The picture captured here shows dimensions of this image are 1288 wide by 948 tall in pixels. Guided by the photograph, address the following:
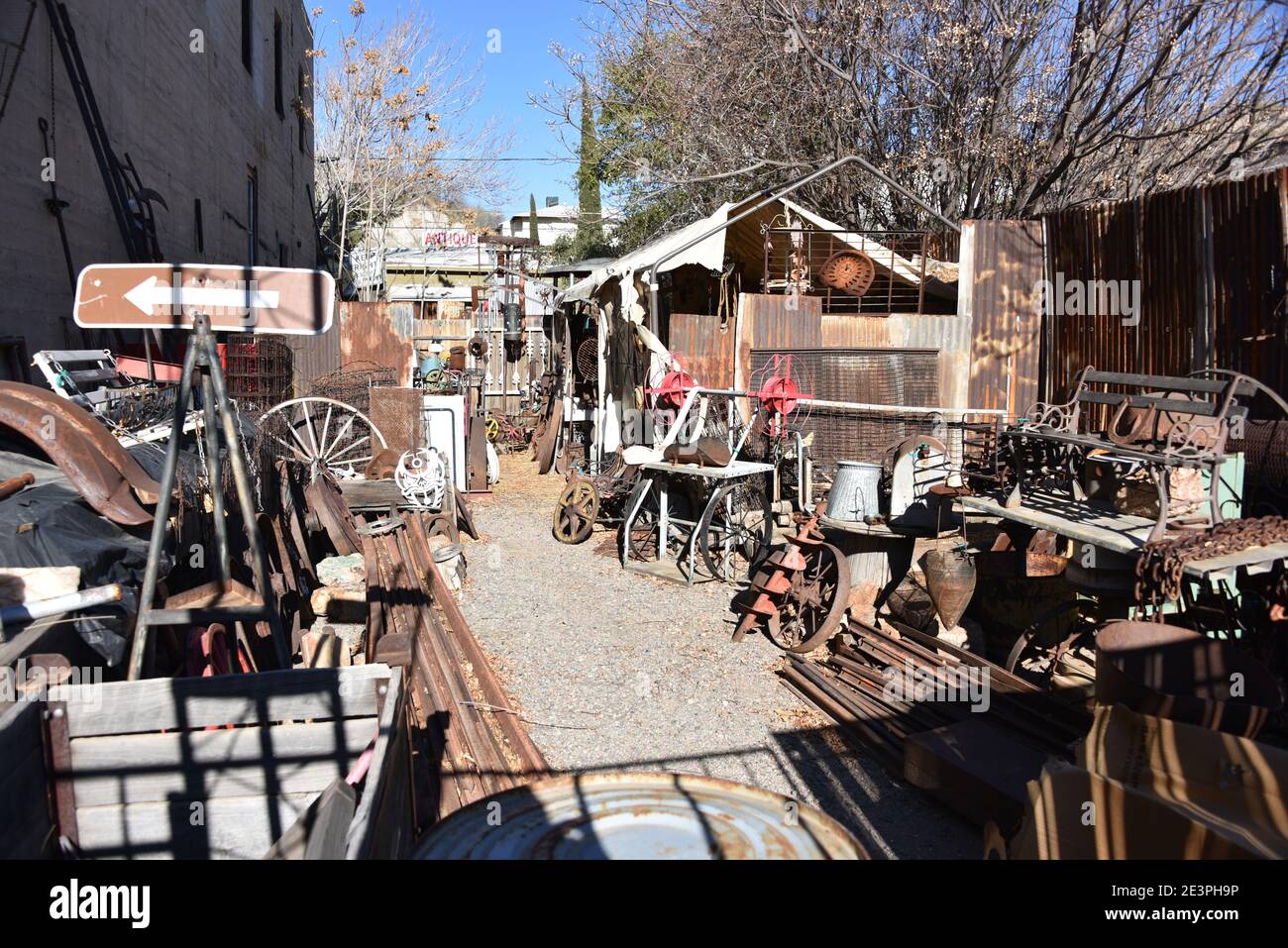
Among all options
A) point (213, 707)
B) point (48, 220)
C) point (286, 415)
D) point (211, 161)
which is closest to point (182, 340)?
point (286, 415)

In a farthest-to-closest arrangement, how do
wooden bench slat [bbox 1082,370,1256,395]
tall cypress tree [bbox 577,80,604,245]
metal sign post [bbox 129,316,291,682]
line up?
tall cypress tree [bbox 577,80,604,245], wooden bench slat [bbox 1082,370,1256,395], metal sign post [bbox 129,316,291,682]

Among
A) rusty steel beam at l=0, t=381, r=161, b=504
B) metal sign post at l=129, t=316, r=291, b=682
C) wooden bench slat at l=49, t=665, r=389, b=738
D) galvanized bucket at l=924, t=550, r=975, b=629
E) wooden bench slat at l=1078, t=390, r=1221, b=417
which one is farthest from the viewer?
galvanized bucket at l=924, t=550, r=975, b=629

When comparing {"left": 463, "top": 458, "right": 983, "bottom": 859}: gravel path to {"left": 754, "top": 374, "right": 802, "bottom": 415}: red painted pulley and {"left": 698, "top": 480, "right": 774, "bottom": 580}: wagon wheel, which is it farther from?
{"left": 754, "top": 374, "right": 802, "bottom": 415}: red painted pulley

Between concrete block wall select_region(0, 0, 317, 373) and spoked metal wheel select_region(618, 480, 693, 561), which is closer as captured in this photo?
concrete block wall select_region(0, 0, 317, 373)

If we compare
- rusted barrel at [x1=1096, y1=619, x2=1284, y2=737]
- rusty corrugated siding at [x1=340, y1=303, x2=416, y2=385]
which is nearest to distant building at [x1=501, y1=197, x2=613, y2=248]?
rusty corrugated siding at [x1=340, y1=303, x2=416, y2=385]

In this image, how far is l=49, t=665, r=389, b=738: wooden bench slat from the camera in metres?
2.92

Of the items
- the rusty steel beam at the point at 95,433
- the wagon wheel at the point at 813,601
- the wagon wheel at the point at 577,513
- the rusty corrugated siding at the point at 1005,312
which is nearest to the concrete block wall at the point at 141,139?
the rusty steel beam at the point at 95,433

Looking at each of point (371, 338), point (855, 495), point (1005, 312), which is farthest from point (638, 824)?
point (371, 338)

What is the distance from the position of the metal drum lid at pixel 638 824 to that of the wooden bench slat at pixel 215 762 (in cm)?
66

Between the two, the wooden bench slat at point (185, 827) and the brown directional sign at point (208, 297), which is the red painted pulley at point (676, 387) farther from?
the wooden bench slat at point (185, 827)

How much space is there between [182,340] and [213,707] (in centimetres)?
964

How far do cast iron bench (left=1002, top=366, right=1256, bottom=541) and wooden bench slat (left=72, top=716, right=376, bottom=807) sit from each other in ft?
14.4

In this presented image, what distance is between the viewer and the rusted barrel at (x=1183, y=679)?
3.68 m

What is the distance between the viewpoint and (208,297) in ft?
11.1
